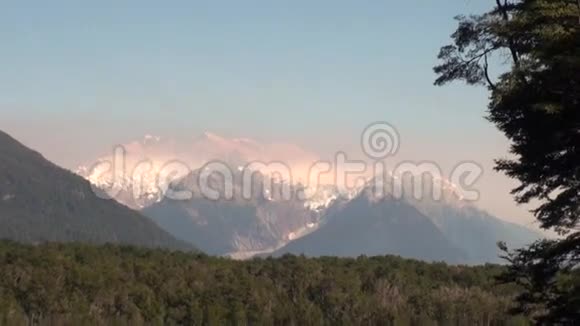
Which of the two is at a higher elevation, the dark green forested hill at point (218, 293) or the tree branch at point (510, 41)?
the tree branch at point (510, 41)

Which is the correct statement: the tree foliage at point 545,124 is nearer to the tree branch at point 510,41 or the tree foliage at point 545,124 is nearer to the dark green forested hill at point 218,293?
the tree branch at point 510,41

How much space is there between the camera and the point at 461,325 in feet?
105

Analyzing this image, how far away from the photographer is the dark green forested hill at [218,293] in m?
31.0

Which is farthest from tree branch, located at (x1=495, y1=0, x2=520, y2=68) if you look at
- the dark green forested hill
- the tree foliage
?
the dark green forested hill

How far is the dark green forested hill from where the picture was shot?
31.0 metres

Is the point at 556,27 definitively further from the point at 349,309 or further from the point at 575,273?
the point at 349,309

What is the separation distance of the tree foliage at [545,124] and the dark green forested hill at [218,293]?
426 inches

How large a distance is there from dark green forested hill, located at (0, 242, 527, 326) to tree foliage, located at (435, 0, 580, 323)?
10833 millimetres

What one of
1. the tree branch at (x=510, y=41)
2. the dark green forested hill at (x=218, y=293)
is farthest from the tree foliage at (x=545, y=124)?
the dark green forested hill at (x=218, y=293)

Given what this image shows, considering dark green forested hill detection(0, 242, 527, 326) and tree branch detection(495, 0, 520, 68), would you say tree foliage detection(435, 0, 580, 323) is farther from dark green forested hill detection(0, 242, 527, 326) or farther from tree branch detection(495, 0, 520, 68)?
dark green forested hill detection(0, 242, 527, 326)

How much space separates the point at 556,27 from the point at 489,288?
74.9 ft

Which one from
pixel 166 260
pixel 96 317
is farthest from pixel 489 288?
pixel 96 317

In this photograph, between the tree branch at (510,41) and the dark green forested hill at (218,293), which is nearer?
the tree branch at (510,41)

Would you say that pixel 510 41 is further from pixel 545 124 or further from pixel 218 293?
pixel 218 293
